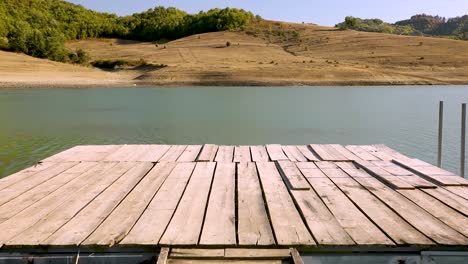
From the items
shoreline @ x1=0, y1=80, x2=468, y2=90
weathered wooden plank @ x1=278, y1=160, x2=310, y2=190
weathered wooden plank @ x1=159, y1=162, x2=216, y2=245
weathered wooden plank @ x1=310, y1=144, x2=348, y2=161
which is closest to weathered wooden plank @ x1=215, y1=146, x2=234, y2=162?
weathered wooden plank @ x1=278, y1=160, x2=310, y2=190

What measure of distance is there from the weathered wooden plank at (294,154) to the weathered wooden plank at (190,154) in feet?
4.36

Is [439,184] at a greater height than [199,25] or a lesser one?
lesser

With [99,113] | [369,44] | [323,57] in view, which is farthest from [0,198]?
[369,44]

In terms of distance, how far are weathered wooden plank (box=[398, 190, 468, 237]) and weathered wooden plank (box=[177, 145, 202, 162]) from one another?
3.07 m

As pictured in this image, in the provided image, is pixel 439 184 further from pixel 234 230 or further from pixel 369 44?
pixel 369 44

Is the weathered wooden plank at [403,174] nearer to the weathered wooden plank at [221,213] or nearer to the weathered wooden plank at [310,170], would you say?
the weathered wooden plank at [310,170]

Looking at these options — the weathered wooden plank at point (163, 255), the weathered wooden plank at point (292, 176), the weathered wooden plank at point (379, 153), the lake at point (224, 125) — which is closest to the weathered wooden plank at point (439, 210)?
the weathered wooden plank at point (292, 176)

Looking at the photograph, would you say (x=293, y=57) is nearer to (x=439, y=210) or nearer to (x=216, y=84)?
(x=216, y=84)

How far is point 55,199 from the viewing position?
4.88 metres

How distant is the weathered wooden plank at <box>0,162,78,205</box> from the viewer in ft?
16.7

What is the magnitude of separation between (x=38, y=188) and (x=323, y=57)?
2211 inches

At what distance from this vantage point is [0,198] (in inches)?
196

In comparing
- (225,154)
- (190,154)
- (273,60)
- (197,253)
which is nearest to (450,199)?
(197,253)

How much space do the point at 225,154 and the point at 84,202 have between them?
3.10 meters
